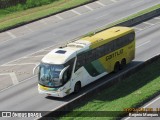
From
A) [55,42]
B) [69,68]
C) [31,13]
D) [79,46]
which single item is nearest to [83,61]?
[79,46]

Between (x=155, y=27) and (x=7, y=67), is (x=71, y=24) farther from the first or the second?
(x=7, y=67)

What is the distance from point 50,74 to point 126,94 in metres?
5.88

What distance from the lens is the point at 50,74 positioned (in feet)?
105

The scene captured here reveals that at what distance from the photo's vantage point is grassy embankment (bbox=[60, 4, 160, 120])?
2948 centimetres

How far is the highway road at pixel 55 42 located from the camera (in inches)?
1270

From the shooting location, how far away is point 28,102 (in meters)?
32.2

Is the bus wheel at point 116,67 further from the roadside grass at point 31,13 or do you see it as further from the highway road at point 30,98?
the roadside grass at point 31,13

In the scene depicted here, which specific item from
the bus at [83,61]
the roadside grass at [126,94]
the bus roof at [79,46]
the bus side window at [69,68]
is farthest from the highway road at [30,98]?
the bus roof at [79,46]

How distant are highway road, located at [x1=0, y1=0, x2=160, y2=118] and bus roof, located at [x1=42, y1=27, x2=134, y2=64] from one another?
3.06 m

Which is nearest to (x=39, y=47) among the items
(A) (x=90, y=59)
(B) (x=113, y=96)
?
(A) (x=90, y=59)

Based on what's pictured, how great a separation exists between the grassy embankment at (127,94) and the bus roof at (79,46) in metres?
3.57

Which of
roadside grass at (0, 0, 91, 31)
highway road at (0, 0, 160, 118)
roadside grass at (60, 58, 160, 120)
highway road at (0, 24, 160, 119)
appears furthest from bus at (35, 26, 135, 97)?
roadside grass at (0, 0, 91, 31)

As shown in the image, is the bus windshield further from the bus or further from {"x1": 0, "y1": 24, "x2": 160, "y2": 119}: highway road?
{"x1": 0, "y1": 24, "x2": 160, "y2": 119}: highway road

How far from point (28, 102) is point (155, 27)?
80.8 ft
